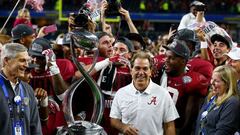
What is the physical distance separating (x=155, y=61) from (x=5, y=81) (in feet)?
5.90

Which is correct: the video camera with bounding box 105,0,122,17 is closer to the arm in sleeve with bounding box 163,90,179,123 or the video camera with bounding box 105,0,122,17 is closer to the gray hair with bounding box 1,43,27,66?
the arm in sleeve with bounding box 163,90,179,123

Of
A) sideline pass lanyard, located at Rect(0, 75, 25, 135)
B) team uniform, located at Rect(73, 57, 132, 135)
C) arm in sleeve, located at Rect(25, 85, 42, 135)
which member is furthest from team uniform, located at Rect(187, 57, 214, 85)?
sideline pass lanyard, located at Rect(0, 75, 25, 135)

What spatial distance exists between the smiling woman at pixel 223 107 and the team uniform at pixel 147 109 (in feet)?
0.98

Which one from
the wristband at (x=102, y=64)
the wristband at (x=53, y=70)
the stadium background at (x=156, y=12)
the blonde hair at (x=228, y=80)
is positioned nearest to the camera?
the blonde hair at (x=228, y=80)

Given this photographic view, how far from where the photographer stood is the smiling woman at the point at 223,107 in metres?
4.33

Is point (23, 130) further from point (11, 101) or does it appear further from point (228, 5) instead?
point (228, 5)

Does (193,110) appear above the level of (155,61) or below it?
below

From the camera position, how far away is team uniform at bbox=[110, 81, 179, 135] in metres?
4.54

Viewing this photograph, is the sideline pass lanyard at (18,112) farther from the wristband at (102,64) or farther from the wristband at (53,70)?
the wristband at (102,64)

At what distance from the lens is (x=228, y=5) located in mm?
24625

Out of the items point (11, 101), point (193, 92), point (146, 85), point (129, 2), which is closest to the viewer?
point (11, 101)

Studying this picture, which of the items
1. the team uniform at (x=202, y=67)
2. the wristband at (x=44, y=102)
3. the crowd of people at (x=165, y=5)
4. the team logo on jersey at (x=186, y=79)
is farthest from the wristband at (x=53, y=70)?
the crowd of people at (x=165, y=5)

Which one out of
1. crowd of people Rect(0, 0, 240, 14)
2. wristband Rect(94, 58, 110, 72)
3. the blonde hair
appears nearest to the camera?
the blonde hair

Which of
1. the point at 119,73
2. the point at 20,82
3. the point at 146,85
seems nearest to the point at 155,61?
the point at 119,73
